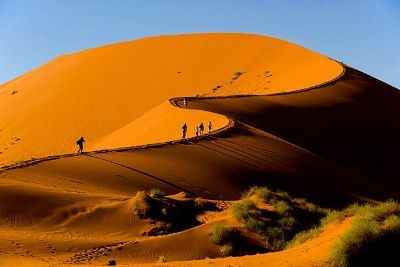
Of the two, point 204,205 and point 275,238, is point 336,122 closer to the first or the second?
point 204,205

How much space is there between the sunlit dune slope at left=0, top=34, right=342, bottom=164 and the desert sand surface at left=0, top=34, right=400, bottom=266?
223 mm

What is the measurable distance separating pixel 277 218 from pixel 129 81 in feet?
166

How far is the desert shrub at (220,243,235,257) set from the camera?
15484 millimetres

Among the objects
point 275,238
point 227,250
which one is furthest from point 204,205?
point 227,250

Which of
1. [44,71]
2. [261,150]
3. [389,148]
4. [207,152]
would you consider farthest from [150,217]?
[44,71]

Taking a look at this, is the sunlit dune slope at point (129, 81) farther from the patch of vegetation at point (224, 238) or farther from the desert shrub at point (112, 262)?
the desert shrub at point (112, 262)

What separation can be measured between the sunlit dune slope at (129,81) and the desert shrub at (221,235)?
2592 centimetres

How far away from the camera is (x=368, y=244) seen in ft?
38.2

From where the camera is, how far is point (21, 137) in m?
53.7

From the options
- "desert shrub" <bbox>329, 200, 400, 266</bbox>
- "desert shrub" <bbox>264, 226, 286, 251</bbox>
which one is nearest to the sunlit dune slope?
"desert shrub" <bbox>264, 226, 286, 251</bbox>

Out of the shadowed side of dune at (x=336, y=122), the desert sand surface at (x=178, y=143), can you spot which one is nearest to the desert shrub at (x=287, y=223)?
the desert sand surface at (x=178, y=143)

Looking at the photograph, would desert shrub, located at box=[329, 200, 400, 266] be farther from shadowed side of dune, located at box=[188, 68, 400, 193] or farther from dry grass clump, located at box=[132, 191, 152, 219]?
shadowed side of dune, located at box=[188, 68, 400, 193]

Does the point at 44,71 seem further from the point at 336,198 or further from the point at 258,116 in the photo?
the point at 336,198

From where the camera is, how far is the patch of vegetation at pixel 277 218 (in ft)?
55.1
